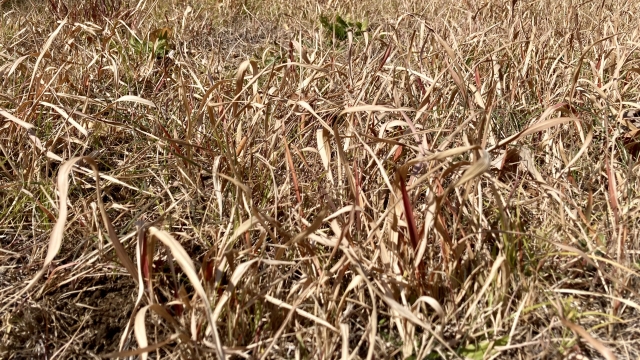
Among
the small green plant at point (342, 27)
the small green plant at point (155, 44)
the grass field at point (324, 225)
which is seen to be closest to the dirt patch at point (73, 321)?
the grass field at point (324, 225)

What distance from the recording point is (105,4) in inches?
99.1

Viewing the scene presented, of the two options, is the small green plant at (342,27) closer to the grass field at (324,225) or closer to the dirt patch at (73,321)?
the grass field at (324,225)

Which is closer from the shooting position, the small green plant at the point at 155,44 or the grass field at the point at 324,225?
the grass field at the point at 324,225

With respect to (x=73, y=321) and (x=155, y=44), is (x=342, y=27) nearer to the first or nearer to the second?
(x=155, y=44)

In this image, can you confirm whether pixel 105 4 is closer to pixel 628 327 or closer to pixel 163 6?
pixel 163 6

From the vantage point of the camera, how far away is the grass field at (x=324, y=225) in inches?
39.8

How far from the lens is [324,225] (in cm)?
130

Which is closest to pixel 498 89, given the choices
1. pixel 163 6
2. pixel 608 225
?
pixel 608 225

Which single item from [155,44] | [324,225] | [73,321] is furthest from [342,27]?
[73,321]

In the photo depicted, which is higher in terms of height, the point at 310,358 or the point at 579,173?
the point at 579,173

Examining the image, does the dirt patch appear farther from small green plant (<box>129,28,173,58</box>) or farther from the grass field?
small green plant (<box>129,28,173,58</box>)

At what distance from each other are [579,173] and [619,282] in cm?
51

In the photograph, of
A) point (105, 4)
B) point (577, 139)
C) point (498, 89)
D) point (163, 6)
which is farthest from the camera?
point (163, 6)

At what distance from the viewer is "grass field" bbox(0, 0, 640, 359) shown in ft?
3.32
